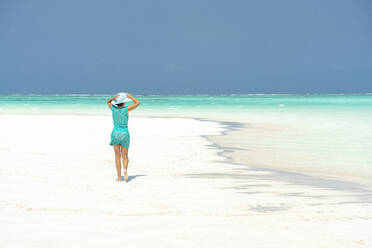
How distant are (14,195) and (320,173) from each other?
657 cm

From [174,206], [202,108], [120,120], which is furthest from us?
[202,108]

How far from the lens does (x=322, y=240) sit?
5.39 meters

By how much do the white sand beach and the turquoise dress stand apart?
778 mm

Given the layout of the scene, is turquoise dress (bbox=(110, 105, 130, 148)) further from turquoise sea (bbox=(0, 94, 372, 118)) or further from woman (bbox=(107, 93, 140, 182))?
turquoise sea (bbox=(0, 94, 372, 118))

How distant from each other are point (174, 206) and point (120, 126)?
2.48 meters

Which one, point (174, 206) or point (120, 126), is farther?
point (120, 126)

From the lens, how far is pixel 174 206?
7094mm

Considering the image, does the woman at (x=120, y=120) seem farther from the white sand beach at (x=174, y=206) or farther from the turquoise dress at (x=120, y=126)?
the white sand beach at (x=174, y=206)

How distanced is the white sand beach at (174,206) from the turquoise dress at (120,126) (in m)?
0.78

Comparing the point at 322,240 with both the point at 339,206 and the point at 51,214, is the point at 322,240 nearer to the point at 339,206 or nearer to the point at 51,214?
the point at 339,206

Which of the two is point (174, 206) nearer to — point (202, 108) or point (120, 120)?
point (120, 120)

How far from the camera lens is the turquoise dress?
8953 mm

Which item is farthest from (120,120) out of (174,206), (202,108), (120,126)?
(202,108)

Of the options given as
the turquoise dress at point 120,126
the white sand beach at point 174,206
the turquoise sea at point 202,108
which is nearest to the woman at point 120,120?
the turquoise dress at point 120,126
